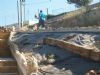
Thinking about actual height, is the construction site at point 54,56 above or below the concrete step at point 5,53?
above

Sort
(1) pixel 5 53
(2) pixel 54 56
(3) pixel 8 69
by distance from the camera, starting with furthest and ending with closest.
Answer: (1) pixel 5 53 → (3) pixel 8 69 → (2) pixel 54 56

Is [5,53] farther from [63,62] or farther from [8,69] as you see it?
[63,62]

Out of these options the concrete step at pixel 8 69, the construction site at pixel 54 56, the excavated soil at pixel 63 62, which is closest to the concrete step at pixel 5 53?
the construction site at pixel 54 56


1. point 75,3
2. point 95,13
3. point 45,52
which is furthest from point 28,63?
point 75,3

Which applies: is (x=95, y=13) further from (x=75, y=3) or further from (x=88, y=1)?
(x=75, y=3)

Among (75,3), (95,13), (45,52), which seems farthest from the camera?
(75,3)

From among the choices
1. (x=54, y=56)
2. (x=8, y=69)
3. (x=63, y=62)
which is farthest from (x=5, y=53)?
(x=63, y=62)

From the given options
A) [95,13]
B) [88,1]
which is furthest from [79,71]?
[88,1]

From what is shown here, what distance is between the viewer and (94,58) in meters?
10.6

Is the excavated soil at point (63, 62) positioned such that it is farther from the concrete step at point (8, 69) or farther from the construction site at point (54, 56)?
the concrete step at point (8, 69)

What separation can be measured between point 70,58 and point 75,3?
54483 millimetres

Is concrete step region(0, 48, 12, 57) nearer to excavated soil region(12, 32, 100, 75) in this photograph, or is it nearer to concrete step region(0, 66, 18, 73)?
excavated soil region(12, 32, 100, 75)

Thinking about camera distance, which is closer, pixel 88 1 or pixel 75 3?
pixel 88 1

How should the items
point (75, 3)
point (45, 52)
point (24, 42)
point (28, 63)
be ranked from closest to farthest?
point (28, 63), point (45, 52), point (24, 42), point (75, 3)
